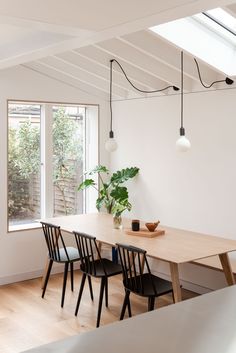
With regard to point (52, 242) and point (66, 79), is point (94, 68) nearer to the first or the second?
point (66, 79)

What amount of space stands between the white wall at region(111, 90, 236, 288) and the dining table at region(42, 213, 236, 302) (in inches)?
19.7

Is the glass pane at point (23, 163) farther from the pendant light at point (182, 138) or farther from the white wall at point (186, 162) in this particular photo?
the pendant light at point (182, 138)

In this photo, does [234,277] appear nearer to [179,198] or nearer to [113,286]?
[179,198]

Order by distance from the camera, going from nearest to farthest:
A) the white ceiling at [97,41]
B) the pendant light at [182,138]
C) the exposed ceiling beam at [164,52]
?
the white ceiling at [97,41]
the exposed ceiling beam at [164,52]
the pendant light at [182,138]

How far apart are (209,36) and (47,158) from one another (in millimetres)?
2662

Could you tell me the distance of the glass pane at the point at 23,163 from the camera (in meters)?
5.84

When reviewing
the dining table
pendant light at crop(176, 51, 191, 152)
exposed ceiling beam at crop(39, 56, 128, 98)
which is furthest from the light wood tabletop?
exposed ceiling beam at crop(39, 56, 128, 98)

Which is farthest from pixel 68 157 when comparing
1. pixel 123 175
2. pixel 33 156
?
pixel 123 175

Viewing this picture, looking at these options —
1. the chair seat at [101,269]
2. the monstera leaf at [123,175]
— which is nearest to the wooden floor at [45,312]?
the chair seat at [101,269]

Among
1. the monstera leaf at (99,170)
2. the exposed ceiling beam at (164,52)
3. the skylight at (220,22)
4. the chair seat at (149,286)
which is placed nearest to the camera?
the chair seat at (149,286)

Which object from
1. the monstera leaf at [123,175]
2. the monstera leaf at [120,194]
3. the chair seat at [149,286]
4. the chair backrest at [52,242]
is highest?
the monstera leaf at [123,175]

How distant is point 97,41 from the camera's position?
3.49 metres

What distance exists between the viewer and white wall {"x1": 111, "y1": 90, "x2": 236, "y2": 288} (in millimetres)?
4902

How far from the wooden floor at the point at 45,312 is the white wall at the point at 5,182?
0.19m
